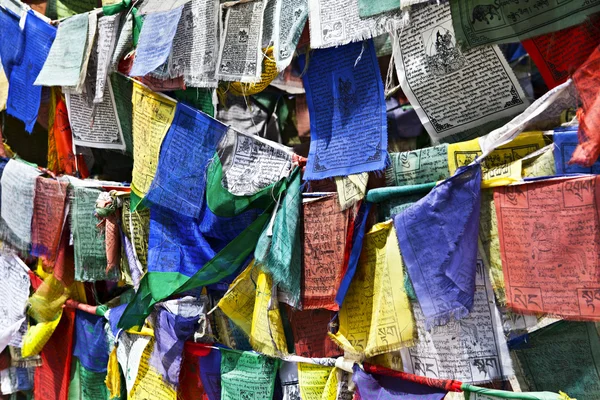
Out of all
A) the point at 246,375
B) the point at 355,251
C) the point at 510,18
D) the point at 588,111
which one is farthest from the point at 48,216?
the point at 588,111

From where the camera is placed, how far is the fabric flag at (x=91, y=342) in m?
2.52

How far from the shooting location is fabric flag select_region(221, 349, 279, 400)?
188cm

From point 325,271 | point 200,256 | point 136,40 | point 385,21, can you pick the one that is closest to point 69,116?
point 136,40

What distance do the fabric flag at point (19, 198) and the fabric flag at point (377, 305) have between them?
1438mm

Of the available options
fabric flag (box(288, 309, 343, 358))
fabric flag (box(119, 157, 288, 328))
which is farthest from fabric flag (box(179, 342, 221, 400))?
fabric flag (box(288, 309, 343, 358))

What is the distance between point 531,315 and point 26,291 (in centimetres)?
210

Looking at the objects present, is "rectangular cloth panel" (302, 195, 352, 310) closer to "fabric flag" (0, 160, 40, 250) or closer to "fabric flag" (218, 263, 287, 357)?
"fabric flag" (218, 263, 287, 357)

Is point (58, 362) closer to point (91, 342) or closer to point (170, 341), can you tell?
point (91, 342)

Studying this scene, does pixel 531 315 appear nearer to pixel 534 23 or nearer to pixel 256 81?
pixel 534 23

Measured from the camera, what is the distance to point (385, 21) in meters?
1.46

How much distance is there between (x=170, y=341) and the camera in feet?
6.90

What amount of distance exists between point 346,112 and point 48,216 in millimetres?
1359

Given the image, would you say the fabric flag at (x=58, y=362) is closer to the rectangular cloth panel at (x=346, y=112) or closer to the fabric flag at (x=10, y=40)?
the fabric flag at (x=10, y=40)

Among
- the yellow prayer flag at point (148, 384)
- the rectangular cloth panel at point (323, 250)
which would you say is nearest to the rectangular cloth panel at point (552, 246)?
the rectangular cloth panel at point (323, 250)
